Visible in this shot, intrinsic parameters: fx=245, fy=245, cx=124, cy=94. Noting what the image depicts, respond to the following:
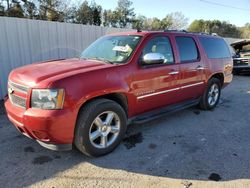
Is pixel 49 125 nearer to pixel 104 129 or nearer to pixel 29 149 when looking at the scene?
pixel 104 129

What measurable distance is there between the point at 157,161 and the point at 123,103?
3.45 feet

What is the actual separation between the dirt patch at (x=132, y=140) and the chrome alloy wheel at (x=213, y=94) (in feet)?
8.40

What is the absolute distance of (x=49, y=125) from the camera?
10.1 feet

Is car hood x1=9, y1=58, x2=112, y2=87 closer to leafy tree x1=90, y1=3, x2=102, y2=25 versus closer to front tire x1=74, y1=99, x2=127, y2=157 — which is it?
front tire x1=74, y1=99, x2=127, y2=157

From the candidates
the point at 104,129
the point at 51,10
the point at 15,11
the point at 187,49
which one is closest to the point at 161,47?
the point at 187,49

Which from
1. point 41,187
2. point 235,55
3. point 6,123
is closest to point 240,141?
point 41,187

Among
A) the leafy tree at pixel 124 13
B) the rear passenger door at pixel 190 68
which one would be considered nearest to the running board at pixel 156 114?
the rear passenger door at pixel 190 68

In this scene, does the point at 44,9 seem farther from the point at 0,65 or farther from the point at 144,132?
the point at 144,132

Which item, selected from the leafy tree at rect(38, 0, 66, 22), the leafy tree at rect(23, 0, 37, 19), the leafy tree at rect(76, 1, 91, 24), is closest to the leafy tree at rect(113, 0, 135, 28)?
the leafy tree at rect(76, 1, 91, 24)

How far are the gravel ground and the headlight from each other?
92 centimetres

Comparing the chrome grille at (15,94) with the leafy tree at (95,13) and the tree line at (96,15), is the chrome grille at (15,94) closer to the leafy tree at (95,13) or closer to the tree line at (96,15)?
the tree line at (96,15)

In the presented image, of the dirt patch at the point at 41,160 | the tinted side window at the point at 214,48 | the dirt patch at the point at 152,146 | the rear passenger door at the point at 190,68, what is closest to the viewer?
the dirt patch at the point at 41,160

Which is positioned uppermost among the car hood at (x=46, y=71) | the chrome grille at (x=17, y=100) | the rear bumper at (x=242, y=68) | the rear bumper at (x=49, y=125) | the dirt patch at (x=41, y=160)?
the car hood at (x=46, y=71)

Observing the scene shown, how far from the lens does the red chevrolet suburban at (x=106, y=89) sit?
3.16 m
